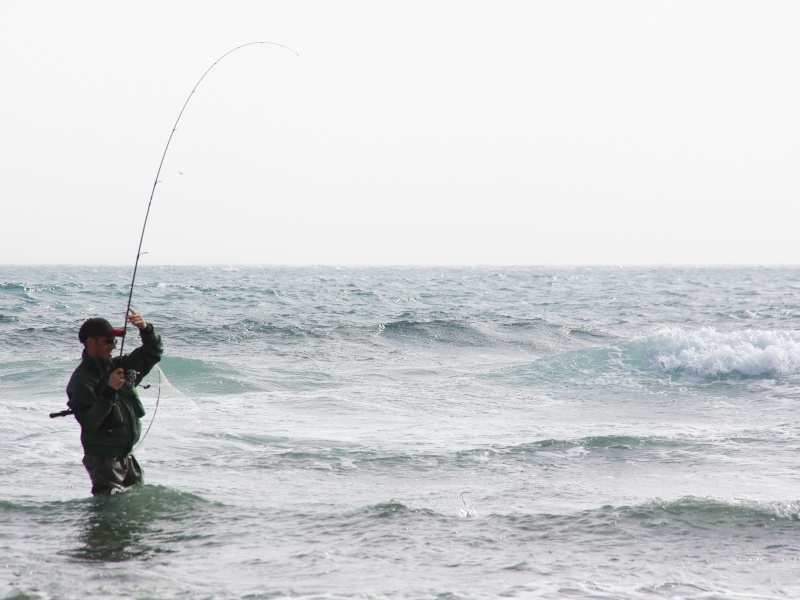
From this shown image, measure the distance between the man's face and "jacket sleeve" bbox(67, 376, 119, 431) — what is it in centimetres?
15

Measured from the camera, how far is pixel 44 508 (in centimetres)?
514

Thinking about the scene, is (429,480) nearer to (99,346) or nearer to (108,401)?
(108,401)

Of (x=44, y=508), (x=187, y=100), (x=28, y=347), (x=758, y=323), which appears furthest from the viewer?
(x=758, y=323)

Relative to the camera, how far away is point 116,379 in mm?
4242

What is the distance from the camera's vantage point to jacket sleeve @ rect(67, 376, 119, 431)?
4.33 metres

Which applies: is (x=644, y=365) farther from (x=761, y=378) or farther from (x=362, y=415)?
(x=362, y=415)

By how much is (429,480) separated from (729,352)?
31.7 ft

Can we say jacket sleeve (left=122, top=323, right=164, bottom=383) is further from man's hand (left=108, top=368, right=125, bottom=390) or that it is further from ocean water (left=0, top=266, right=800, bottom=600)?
ocean water (left=0, top=266, right=800, bottom=600)

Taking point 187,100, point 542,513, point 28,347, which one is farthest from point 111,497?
point 28,347

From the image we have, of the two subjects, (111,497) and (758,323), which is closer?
(111,497)

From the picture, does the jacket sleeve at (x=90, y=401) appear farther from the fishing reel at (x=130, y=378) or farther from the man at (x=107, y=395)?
the fishing reel at (x=130, y=378)

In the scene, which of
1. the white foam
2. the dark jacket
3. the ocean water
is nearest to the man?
the dark jacket

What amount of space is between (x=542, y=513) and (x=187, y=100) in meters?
4.38

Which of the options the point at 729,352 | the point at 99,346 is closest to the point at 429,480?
the point at 99,346
